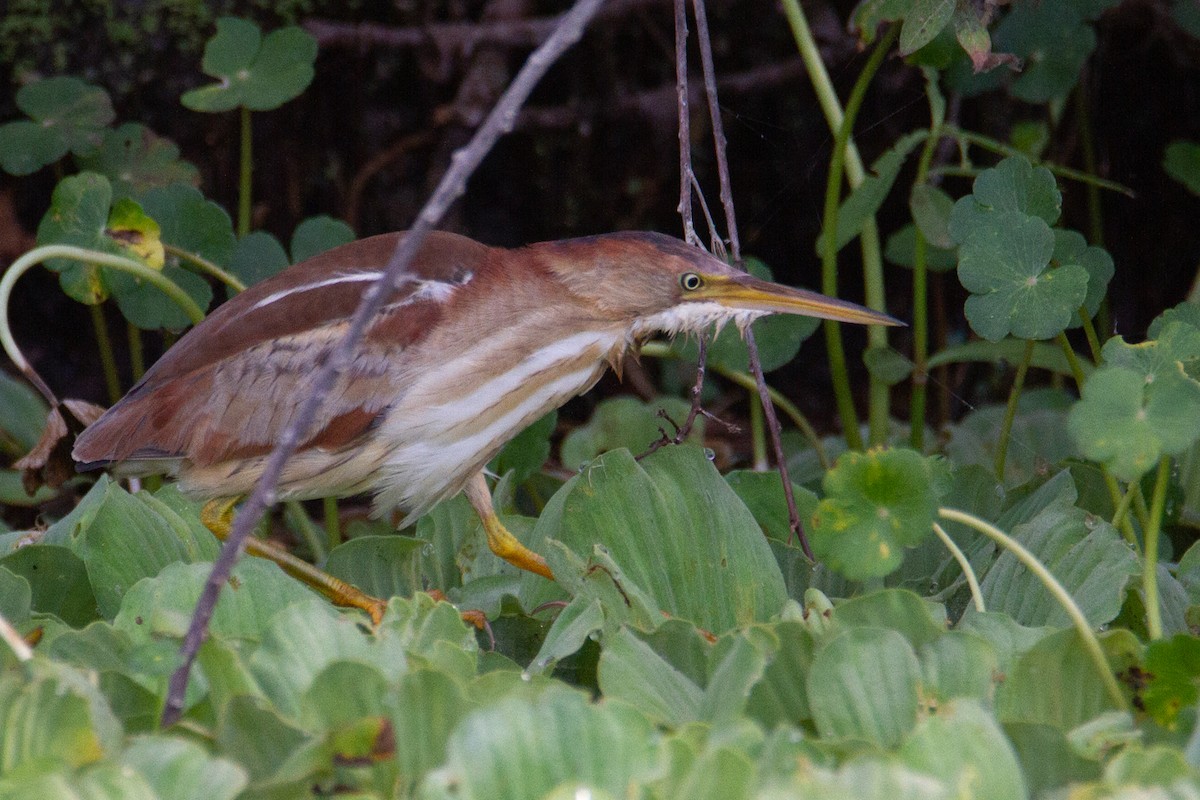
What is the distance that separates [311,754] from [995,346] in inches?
82.3

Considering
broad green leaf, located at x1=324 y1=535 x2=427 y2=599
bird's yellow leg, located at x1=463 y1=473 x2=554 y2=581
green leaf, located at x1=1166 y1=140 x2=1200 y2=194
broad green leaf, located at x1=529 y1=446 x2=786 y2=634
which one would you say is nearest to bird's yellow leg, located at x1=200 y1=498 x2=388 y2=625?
broad green leaf, located at x1=324 y1=535 x2=427 y2=599

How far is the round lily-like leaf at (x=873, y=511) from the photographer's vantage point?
1.60 meters

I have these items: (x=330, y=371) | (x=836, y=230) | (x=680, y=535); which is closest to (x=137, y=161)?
(x=836, y=230)

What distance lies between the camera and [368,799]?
4.07ft

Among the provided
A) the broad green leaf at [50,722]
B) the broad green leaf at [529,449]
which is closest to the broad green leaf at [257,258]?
the broad green leaf at [529,449]

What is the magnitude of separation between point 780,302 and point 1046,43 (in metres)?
1.30

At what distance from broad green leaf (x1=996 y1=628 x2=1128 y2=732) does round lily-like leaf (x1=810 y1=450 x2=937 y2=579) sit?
0.18 m

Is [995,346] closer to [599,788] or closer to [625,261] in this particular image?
[625,261]

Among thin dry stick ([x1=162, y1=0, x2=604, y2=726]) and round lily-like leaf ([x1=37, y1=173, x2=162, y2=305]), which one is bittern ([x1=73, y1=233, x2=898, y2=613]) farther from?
thin dry stick ([x1=162, y1=0, x2=604, y2=726])

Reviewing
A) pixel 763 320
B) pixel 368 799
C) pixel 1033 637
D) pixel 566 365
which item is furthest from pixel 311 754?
pixel 763 320

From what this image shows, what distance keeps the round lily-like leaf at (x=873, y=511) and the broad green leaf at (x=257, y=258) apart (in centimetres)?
171

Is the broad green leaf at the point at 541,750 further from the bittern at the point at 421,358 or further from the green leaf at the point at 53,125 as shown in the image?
the green leaf at the point at 53,125

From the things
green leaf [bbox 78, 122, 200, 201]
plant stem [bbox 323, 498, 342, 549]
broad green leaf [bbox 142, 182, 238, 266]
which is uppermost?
green leaf [bbox 78, 122, 200, 201]

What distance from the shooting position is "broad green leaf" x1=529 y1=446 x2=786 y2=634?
1.94 meters
